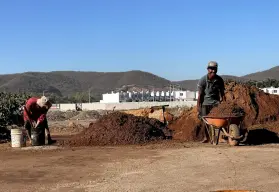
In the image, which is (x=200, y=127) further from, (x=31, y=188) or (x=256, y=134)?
(x=31, y=188)

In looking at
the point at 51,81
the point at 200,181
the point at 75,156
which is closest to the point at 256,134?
the point at 75,156

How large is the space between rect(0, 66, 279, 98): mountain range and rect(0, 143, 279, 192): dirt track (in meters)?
144

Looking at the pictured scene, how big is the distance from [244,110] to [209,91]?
174 inches

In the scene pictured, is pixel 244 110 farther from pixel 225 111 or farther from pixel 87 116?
pixel 87 116

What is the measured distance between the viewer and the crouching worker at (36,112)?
14234 millimetres

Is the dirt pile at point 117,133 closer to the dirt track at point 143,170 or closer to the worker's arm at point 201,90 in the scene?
the dirt track at point 143,170

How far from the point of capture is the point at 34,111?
14609mm

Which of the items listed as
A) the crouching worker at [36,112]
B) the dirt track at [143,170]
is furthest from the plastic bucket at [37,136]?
the dirt track at [143,170]

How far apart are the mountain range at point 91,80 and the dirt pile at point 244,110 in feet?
453

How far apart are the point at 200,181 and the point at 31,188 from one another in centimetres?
276

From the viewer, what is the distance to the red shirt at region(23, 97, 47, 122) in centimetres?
1434

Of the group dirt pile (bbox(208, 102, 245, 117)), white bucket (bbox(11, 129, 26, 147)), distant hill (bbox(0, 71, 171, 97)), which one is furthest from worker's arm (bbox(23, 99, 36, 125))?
distant hill (bbox(0, 71, 171, 97))

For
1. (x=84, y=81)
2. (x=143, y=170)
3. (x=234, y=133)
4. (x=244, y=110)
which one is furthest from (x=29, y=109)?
(x=84, y=81)

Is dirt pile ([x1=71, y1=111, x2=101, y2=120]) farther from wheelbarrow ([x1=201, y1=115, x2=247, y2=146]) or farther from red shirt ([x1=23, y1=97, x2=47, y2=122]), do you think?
wheelbarrow ([x1=201, y1=115, x2=247, y2=146])
